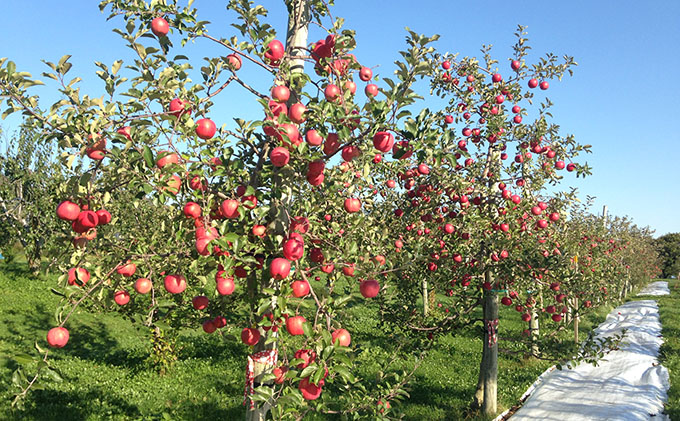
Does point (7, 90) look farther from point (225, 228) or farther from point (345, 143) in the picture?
point (345, 143)

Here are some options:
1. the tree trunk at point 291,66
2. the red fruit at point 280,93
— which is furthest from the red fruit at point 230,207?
the red fruit at point 280,93

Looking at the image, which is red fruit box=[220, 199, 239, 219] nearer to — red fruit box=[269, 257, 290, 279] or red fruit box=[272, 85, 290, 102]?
red fruit box=[269, 257, 290, 279]

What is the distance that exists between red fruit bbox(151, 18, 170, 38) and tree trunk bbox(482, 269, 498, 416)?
5.72m

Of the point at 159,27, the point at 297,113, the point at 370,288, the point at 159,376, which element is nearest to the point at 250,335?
the point at 370,288

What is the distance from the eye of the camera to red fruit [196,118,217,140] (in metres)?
2.40

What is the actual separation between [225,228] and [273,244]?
318mm

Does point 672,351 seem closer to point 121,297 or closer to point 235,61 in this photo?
point 235,61

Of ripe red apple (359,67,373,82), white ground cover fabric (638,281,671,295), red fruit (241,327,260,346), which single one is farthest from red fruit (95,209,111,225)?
white ground cover fabric (638,281,671,295)

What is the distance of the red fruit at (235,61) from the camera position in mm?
2608

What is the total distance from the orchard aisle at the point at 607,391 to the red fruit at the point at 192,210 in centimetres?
591

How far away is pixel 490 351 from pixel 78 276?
6032mm

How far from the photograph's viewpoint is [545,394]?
8078 millimetres

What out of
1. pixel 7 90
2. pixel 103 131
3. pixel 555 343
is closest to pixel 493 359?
pixel 555 343

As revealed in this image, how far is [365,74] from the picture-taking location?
2.60 meters
